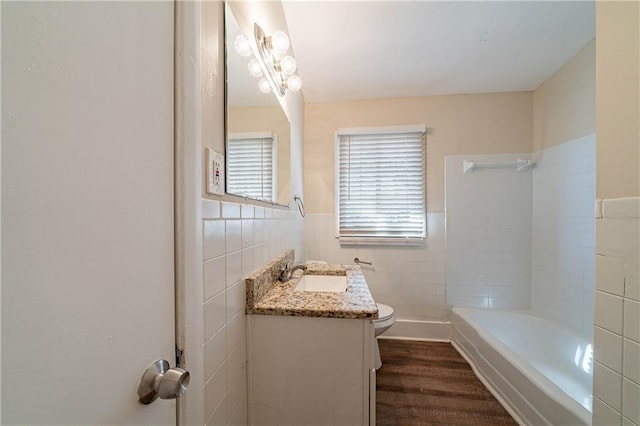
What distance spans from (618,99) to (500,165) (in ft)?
5.41

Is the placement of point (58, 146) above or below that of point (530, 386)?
above

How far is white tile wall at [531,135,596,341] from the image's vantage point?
67.0 inches

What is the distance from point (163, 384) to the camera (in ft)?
1.38

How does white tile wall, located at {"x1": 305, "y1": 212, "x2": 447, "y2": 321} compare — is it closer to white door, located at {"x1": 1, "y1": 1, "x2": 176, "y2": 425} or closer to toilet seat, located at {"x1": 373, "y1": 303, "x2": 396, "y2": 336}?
toilet seat, located at {"x1": 373, "y1": 303, "x2": 396, "y2": 336}

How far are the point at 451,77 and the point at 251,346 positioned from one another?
2503 mm

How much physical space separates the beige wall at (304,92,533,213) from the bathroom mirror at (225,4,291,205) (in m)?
0.96

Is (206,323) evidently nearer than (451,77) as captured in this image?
Yes

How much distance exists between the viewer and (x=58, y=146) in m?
0.30

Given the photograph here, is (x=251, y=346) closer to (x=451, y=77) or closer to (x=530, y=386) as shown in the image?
(x=530, y=386)

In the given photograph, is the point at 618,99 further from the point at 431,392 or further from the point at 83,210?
the point at 431,392

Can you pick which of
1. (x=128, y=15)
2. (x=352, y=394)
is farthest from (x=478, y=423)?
(x=128, y=15)

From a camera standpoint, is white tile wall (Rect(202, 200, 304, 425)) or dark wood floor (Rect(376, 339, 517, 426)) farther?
dark wood floor (Rect(376, 339, 517, 426))

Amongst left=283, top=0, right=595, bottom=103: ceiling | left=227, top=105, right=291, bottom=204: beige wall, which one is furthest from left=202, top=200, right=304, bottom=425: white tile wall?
left=283, top=0, right=595, bottom=103: ceiling

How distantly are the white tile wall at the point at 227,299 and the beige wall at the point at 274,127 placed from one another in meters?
0.34
